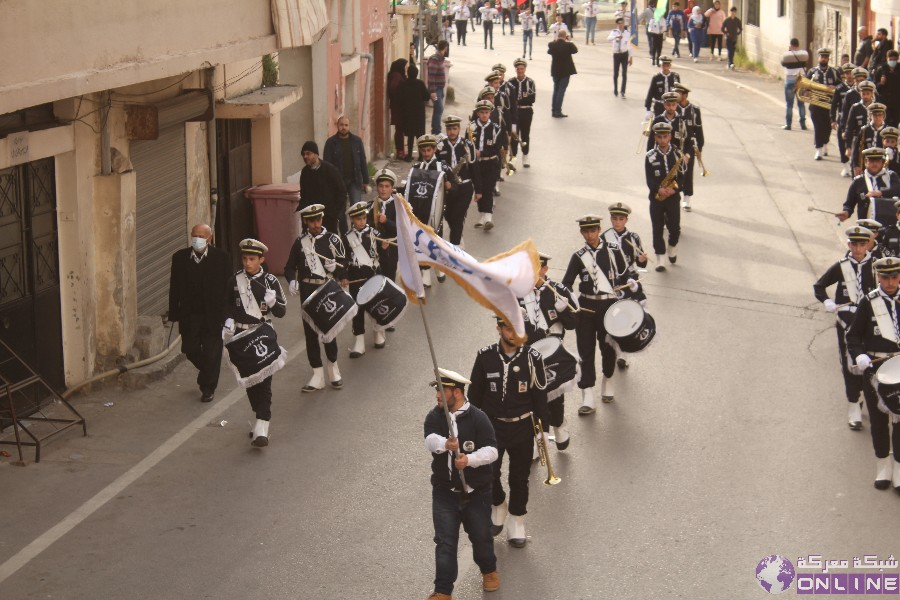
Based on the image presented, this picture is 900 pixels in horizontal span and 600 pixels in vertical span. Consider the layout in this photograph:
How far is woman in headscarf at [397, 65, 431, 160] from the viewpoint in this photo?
26.3 metres

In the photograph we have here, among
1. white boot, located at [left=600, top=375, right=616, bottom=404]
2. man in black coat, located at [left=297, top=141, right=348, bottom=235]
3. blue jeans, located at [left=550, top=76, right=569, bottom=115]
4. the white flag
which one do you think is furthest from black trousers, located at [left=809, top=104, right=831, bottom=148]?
the white flag

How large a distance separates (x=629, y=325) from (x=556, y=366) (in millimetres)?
1682

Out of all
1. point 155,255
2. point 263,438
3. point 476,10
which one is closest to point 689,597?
point 263,438

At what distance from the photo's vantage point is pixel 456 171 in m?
18.5

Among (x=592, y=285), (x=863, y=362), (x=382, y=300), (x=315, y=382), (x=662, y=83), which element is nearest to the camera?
(x=863, y=362)

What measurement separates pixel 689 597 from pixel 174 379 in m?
6.67

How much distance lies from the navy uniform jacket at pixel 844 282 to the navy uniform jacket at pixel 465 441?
4.69 m

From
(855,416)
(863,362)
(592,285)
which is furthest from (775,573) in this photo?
(592,285)

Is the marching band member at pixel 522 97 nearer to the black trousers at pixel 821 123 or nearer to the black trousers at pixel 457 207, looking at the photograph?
the black trousers at pixel 821 123

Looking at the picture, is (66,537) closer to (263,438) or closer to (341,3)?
(263,438)

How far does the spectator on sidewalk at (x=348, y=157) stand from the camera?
1931 centimetres

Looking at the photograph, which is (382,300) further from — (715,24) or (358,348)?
(715,24)

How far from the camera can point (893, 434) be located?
1146 centimetres

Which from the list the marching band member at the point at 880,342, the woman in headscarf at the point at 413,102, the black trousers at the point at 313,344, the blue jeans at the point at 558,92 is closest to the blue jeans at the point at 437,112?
the blue jeans at the point at 558,92
